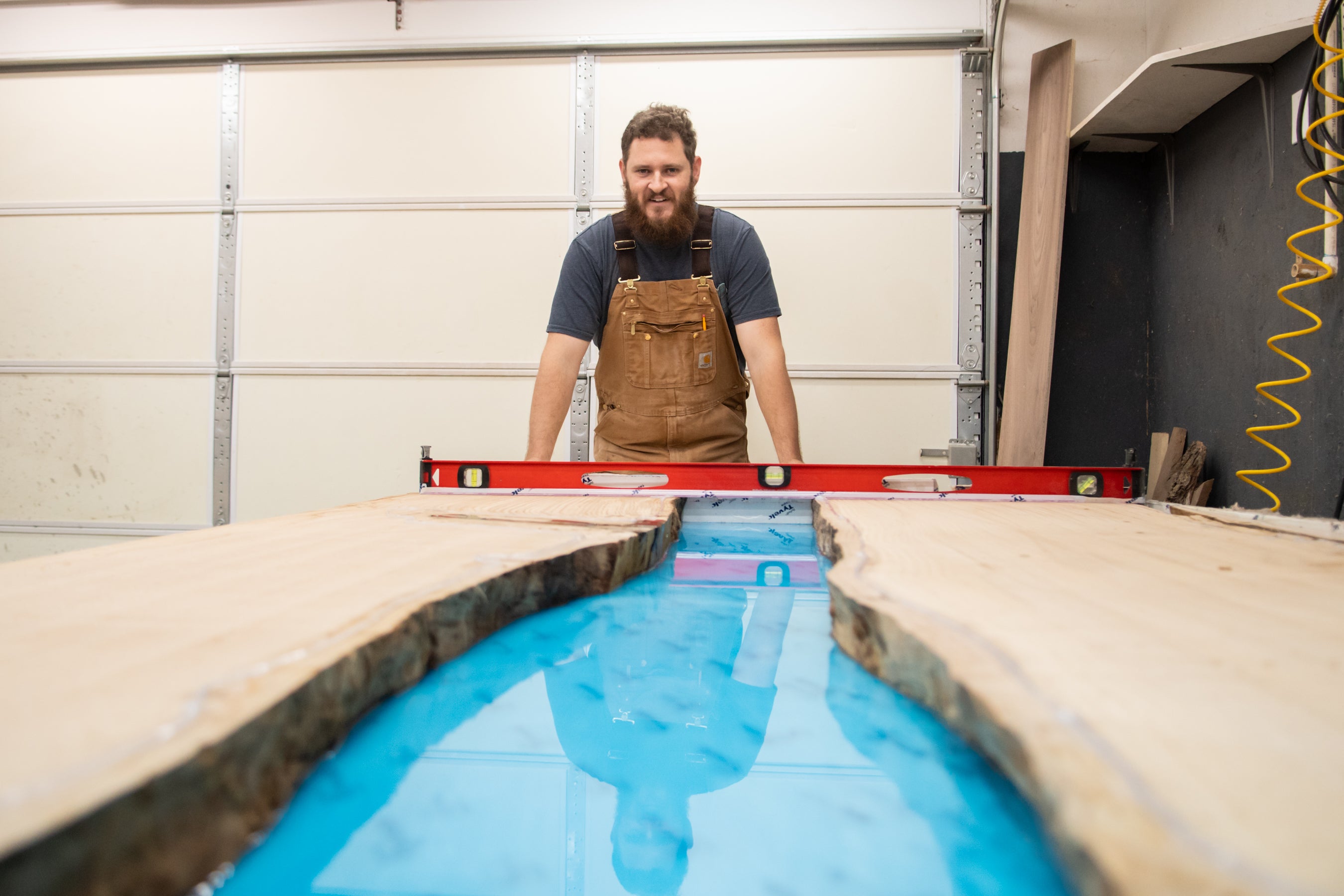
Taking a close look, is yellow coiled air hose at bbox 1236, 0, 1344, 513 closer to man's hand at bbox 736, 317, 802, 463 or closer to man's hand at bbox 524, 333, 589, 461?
man's hand at bbox 736, 317, 802, 463

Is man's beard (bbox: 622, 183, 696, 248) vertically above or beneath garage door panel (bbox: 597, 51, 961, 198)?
beneath

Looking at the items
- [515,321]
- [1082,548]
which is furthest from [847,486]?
[515,321]

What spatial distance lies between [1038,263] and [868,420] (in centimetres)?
103

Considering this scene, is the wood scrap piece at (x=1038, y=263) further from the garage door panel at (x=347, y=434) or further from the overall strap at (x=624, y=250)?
the garage door panel at (x=347, y=434)

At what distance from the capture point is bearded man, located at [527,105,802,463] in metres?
2.36

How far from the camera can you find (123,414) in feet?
12.9

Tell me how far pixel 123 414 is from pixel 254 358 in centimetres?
78

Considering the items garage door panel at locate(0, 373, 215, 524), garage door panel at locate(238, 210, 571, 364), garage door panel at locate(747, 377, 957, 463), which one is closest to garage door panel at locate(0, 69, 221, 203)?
garage door panel at locate(238, 210, 571, 364)

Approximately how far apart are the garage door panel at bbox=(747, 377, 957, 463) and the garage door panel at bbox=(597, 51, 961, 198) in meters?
0.95

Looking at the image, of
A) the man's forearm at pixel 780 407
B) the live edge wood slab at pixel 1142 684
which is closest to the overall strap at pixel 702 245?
the man's forearm at pixel 780 407

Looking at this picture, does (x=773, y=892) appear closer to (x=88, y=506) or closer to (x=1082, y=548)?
(x=1082, y=548)

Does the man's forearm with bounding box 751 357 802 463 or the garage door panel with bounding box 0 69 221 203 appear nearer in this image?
the man's forearm with bounding box 751 357 802 463

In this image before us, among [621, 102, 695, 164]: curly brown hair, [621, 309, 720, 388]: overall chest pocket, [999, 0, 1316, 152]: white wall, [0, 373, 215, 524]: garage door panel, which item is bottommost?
[0, 373, 215, 524]: garage door panel

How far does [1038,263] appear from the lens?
11.1 feet
